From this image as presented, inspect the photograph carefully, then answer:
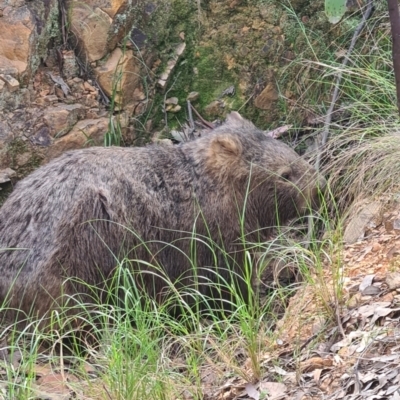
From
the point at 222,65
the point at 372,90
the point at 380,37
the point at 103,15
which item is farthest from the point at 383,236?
the point at 103,15

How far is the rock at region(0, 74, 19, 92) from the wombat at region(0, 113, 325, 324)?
152 cm

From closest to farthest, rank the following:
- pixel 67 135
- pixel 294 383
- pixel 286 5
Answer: pixel 294 383
pixel 67 135
pixel 286 5

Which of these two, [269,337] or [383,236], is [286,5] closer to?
[383,236]

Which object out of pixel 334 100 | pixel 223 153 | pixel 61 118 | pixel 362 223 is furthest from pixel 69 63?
pixel 362 223

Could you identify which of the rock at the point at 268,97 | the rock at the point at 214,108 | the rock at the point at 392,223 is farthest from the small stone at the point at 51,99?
the rock at the point at 392,223

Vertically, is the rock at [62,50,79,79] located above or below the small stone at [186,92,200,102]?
above

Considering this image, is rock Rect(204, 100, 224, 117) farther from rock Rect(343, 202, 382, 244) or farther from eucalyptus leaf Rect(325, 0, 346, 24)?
eucalyptus leaf Rect(325, 0, 346, 24)

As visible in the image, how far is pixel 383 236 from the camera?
6.10 meters

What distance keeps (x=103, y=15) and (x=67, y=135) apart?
123cm

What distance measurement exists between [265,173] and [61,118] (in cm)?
216

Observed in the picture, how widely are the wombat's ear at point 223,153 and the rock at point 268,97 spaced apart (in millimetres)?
1728

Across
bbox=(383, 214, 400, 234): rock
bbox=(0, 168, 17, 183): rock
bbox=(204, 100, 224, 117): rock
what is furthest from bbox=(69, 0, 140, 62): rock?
bbox=(383, 214, 400, 234): rock

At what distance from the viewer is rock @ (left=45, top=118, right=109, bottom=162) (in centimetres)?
795

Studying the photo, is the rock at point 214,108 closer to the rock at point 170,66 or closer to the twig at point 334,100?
the rock at point 170,66
